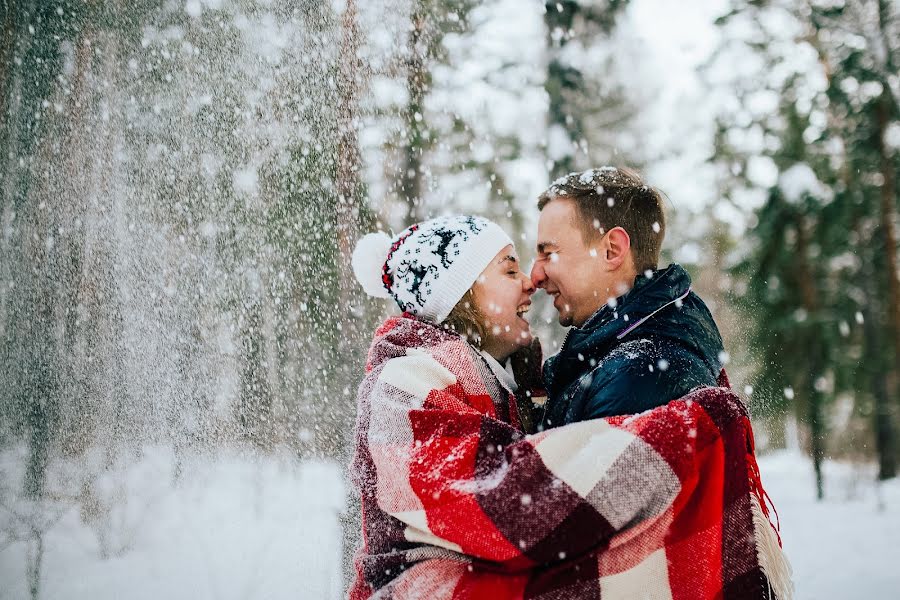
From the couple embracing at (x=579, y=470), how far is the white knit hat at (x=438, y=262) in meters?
0.13

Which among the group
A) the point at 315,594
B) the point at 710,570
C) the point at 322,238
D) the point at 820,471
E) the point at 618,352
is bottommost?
the point at 820,471

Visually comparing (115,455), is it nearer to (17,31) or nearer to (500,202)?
(17,31)

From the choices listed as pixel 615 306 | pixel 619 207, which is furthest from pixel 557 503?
pixel 619 207

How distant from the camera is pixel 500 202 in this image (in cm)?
539

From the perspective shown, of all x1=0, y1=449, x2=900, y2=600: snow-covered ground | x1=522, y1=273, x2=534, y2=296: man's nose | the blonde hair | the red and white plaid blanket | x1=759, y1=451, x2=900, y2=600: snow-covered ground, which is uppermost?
x1=522, y1=273, x2=534, y2=296: man's nose

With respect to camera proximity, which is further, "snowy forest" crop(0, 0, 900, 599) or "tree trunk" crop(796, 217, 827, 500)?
"tree trunk" crop(796, 217, 827, 500)

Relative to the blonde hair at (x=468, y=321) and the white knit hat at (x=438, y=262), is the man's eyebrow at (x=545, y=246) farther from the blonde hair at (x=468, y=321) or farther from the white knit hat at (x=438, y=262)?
the blonde hair at (x=468, y=321)

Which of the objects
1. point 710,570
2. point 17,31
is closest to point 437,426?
point 710,570

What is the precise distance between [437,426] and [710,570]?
0.74 meters

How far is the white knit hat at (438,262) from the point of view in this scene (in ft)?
6.40

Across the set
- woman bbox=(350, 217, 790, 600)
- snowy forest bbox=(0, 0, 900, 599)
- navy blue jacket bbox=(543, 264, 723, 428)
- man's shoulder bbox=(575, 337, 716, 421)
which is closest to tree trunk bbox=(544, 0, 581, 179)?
snowy forest bbox=(0, 0, 900, 599)

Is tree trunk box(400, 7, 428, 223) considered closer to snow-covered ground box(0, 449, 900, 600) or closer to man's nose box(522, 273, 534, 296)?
man's nose box(522, 273, 534, 296)

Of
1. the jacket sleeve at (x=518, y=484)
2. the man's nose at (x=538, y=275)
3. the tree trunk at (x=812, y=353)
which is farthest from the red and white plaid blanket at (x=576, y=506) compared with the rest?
the tree trunk at (x=812, y=353)

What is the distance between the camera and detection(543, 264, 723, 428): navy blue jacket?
57.6 inches
